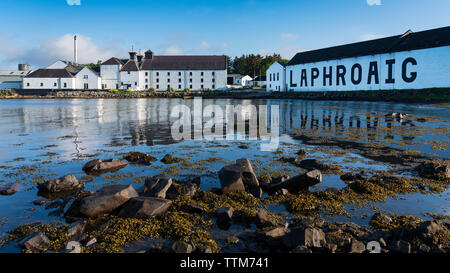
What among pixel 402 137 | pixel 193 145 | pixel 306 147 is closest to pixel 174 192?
pixel 193 145

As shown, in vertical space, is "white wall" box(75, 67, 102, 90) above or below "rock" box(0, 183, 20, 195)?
above

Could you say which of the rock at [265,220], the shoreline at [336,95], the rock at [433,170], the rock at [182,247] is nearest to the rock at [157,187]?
the rock at [182,247]

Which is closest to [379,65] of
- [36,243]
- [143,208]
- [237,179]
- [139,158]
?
[139,158]

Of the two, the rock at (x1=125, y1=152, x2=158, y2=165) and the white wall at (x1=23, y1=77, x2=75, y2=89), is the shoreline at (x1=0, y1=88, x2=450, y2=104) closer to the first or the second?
the white wall at (x1=23, y1=77, x2=75, y2=89)

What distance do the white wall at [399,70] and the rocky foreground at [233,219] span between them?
44.8 meters

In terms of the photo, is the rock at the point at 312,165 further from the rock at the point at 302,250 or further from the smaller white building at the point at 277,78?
the smaller white building at the point at 277,78

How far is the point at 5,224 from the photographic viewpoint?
5090mm

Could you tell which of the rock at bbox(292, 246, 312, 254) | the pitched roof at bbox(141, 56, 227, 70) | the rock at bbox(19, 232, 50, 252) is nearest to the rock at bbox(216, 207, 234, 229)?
the rock at bbox(292, 246, 312, 254)

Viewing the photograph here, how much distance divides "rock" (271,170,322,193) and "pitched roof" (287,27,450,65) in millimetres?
48505

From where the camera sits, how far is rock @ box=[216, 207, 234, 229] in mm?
5207

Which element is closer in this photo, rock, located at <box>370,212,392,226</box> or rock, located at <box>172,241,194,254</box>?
rock, located at <box>172,241,194,254</box>

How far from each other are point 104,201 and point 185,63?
94562mm

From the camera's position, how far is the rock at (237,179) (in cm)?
664
